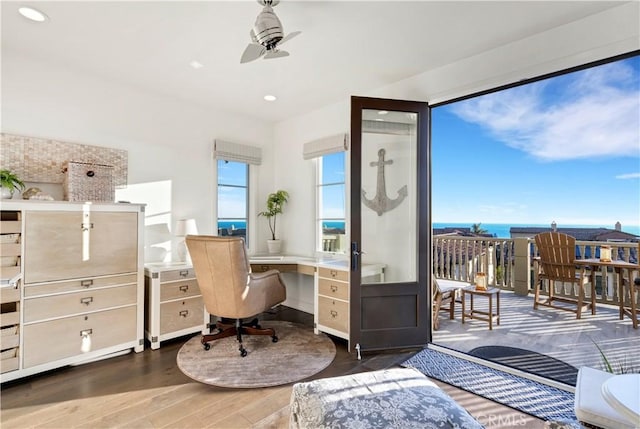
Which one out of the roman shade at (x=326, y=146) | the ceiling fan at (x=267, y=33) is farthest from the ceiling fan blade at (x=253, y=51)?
the roman shade at (x=326, y=146)

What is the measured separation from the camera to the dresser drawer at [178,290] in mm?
2988

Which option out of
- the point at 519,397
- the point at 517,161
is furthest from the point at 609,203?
the point at 519,397

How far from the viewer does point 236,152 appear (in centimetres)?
411

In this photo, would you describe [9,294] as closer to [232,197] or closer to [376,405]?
[232,197]

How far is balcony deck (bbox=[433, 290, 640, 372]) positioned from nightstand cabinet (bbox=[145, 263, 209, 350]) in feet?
8.32

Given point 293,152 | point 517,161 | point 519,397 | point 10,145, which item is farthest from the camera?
point 517,161

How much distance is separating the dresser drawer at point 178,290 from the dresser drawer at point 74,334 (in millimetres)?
279

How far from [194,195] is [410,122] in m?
2.67

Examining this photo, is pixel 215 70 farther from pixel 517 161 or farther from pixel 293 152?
pixel 517 161

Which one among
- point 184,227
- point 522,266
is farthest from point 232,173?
point 522,266

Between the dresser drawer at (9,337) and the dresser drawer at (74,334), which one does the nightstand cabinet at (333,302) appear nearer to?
the dresser drawer at (74,334)

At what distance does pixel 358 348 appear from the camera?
2.76 meters

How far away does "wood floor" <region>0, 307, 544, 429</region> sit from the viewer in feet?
6.04

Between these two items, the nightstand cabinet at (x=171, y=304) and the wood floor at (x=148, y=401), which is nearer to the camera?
the wood floor at (x=148, y=401)
